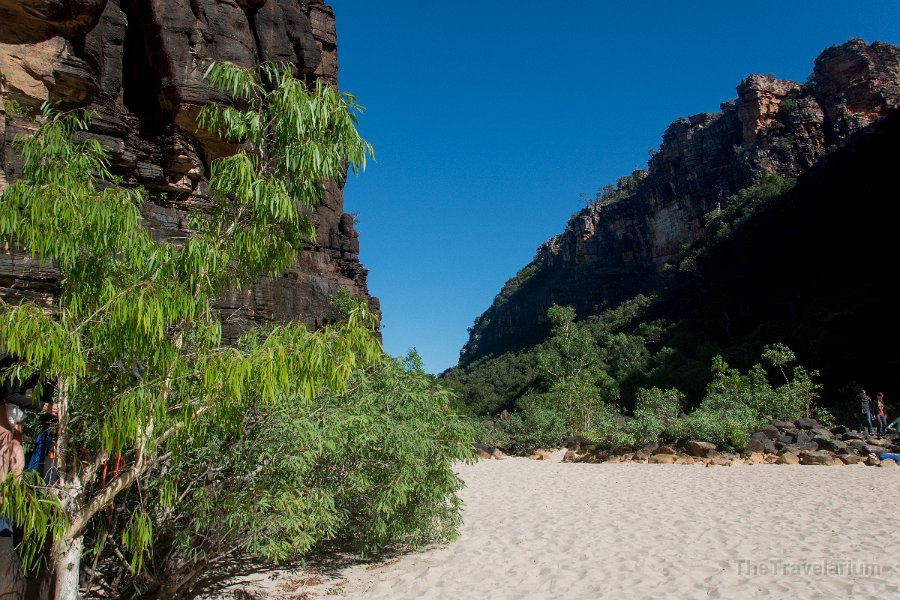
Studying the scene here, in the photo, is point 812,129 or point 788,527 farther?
point 812,129

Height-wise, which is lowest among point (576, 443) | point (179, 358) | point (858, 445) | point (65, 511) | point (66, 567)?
point (576, 443)

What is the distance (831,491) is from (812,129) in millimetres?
64630

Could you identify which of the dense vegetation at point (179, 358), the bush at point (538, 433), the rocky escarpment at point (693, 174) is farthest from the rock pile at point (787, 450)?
the rocky escarpment at point (693, 174)

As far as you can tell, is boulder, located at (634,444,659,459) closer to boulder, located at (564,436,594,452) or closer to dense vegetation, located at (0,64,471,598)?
boulder, located at (564,436,594,452)

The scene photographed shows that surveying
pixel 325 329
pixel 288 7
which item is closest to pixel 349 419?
pixel 325 329

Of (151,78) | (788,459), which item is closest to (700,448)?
(788,459)

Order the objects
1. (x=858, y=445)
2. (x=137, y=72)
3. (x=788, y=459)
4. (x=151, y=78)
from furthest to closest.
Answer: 1. (x=137, y=72)
2. (x=151, y=78)
3. (x=858, y=445)
4. (x=788, y=459)

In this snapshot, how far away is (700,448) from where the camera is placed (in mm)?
14609

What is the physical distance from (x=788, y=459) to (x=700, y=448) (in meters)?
2.09

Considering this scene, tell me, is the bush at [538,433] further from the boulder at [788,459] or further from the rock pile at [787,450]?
the boulder at [788,459]

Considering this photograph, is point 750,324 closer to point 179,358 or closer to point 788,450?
point 788,450

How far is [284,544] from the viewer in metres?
4.28

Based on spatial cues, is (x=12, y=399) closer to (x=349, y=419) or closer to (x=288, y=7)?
(x=349, y=419)

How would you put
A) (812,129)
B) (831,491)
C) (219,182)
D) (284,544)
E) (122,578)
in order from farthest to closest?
(812,129) < (831,491) < (122,578) < (284,544) < (219,182)
